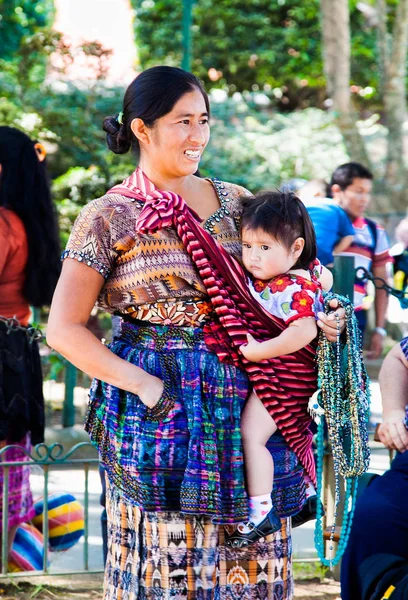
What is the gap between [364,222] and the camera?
670cm

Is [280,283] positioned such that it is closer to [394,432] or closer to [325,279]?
[325,279]

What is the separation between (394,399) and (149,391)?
100 cm

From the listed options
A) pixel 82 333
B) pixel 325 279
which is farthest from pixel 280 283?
pixel 82 333

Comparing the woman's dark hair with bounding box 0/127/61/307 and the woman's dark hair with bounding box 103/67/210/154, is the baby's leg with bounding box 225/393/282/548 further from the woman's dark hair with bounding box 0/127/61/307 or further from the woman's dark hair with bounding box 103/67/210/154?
the woman's dark hair with bounding box 0/127/61/307

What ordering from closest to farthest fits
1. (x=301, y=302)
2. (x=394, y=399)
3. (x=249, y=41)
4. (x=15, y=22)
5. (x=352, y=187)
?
(x=301, y=302), (x=394, y=399), (x=352, y=187), (x=15, y=22), (x=249, y=41)

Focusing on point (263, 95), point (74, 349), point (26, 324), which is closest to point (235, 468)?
point (74, 349)

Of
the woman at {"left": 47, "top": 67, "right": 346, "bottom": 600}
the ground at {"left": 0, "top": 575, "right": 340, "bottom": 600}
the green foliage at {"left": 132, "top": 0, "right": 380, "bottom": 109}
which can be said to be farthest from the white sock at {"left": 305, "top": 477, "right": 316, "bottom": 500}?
the green foliage at {"left": 132, "top": 0, "right": 380, "bottom": 109}

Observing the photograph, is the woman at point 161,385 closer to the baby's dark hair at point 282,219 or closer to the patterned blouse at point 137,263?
the patterned blouse at point 137,263

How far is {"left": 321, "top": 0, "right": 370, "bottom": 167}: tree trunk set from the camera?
1204 cm

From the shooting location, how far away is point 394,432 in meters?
3.00

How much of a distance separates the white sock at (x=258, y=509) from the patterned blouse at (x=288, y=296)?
18.5 inches

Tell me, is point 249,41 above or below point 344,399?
above

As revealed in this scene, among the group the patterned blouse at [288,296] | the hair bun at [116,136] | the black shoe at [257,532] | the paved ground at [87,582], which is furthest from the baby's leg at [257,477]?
the paved ground at [87,582]

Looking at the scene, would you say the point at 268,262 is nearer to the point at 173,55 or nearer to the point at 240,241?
the point at 240,241
